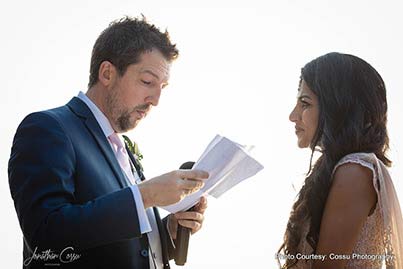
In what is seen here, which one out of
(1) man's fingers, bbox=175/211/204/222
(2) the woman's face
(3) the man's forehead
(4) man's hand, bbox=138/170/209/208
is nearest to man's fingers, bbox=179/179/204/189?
(4) man's hand, bbox=138/170/209/208

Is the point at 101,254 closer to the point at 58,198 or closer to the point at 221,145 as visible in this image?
the point at 58,198

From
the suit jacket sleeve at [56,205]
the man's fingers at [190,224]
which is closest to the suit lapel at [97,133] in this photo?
the suit jacket sleeve at [56,205]

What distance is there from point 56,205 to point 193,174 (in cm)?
69

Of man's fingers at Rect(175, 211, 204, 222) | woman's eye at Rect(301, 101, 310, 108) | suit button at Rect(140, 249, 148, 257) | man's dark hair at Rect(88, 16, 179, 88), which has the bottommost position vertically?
suit button at Rect(140, 249, 148, 257)

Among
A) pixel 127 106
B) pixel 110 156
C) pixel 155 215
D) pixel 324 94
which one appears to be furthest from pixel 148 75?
pixel 324 94

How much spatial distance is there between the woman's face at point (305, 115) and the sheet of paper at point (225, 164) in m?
0.59

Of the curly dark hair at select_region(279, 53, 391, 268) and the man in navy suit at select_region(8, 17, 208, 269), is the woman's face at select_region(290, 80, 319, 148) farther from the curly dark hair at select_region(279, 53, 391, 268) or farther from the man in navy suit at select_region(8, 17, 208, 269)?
the man in navy suit at select_region(8, 17, 208, 269)

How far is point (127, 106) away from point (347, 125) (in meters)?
1.42

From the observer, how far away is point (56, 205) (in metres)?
2.62

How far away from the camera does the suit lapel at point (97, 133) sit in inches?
126

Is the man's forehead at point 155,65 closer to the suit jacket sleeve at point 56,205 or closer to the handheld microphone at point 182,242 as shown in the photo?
the handheld microphone at point 182,242

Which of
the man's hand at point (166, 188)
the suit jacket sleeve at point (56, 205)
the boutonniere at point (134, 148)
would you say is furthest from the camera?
the boutonniere at point (134, 148)

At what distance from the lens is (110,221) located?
2.63 meters

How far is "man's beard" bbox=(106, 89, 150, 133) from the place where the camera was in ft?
11.8
